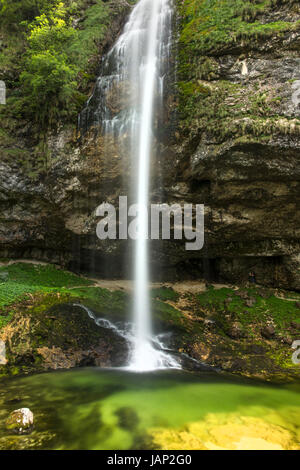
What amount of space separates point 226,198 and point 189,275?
4661mm

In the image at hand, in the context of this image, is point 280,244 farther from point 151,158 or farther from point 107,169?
point 107,169

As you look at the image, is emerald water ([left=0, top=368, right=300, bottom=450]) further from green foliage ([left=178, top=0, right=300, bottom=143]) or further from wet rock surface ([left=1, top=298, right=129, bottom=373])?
green foliage ([left=178, top=0, right=300, bottom=143])

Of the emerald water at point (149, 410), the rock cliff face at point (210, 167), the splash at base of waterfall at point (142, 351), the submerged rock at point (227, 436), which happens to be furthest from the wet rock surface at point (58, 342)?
the rock cliff face at point (210, 167)

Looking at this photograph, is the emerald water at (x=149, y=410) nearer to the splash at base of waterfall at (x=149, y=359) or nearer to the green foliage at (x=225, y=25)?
the splash at base of waterfall at (x=149, y=359)

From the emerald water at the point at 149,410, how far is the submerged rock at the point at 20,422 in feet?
0.34

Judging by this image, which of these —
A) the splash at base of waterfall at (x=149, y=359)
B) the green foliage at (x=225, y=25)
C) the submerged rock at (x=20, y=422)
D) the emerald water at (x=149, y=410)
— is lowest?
the splash at base of waterfall at (x=149, y=359)

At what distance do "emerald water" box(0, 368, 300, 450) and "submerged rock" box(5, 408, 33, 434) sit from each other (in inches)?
4.1

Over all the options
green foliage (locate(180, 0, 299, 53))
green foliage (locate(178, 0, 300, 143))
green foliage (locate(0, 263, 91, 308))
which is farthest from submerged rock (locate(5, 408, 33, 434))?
green foliage (locate(180, 0, 299, 53))

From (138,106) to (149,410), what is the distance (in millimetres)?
10234

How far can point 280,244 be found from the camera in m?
12.1

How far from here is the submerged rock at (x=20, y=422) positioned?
426 cm
